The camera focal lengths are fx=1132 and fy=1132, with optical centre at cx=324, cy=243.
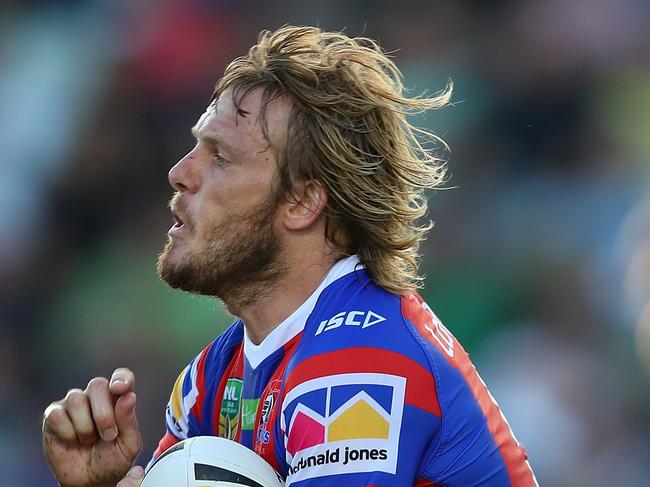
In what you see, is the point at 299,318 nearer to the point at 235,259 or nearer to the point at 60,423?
the point at 235,259

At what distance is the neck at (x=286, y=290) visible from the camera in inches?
140

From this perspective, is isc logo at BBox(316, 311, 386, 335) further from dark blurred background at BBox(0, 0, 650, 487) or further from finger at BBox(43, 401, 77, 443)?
dark blurred background at BBox(0, 0, 650, 487)

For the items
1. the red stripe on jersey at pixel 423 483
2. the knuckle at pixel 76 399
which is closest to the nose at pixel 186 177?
the knuckle at pixel 76 399

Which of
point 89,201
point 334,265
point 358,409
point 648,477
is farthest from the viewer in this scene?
point 89,201

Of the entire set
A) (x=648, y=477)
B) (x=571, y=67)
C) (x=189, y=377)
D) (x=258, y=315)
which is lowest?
(x=648, y=477)

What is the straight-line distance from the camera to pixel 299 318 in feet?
11.5

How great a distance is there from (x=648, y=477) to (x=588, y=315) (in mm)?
997

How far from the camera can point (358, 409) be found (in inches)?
119

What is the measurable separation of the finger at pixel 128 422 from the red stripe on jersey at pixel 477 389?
973 millimetres

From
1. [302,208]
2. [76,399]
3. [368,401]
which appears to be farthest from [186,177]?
[368,401]

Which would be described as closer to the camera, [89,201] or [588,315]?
[588,315]

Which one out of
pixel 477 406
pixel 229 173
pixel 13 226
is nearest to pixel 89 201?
pixel 13 226

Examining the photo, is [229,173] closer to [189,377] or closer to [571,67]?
[189,377]

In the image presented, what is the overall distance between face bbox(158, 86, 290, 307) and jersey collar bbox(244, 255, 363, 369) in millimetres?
139
